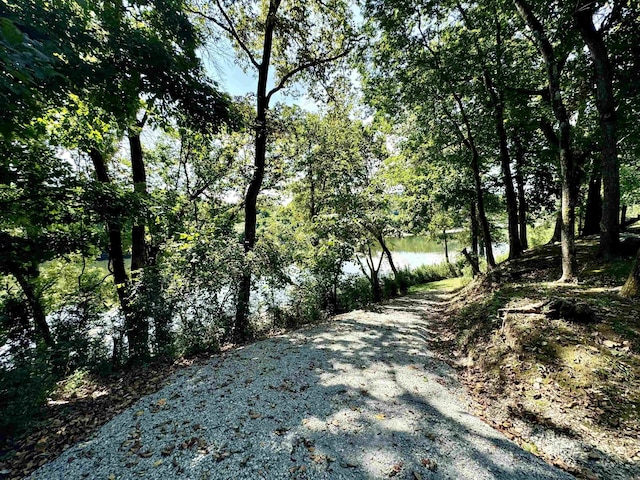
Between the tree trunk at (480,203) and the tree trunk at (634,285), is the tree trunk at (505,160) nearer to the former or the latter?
the tree trunk at (480,203)

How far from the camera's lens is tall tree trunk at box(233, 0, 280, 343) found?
6270 millimetres

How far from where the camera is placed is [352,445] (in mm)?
2707

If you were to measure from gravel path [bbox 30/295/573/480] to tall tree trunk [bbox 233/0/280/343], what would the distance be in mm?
1579

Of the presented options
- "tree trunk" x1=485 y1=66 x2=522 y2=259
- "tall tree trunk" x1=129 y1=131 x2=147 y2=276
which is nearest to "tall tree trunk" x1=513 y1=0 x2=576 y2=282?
"tree trunk" x1=485 y1=66 x2=522 y2=259

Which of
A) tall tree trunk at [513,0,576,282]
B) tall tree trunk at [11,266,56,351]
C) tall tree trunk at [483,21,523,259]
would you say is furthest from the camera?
tall tree trunk at [483,21,523,259]

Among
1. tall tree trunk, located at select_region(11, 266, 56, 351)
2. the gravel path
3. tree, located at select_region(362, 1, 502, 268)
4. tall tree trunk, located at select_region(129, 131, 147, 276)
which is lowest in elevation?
the gravel path

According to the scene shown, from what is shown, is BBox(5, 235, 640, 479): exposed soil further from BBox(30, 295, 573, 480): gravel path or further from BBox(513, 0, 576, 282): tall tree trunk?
BBox(513, 0, 576, 282): tall tree trunk

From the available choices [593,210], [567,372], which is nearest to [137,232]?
[567,372]

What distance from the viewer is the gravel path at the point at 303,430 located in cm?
241

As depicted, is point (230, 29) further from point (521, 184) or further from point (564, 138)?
point (521, 184)

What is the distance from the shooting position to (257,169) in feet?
24.9

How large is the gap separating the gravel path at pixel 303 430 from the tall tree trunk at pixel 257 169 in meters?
1.58

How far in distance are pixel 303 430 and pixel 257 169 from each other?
6.33 metres

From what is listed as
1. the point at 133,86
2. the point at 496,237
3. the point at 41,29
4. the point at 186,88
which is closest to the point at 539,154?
the point at 496,237
